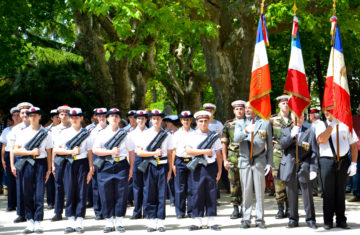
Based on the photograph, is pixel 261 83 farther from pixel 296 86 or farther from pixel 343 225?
pixel 343 225

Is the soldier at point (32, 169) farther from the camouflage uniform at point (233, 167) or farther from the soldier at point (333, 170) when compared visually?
the soldier at point (333, 170)

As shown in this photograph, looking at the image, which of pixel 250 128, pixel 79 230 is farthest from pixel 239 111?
pixel 79 230

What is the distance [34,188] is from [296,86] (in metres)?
4.95

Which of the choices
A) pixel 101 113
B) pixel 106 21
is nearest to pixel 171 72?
pixel 106 21

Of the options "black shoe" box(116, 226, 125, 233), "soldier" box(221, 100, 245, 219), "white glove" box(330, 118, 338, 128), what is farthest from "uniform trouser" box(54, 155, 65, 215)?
"white glove" box(330, 118, 338, 128)

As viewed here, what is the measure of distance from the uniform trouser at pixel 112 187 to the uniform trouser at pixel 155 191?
41 centimetres

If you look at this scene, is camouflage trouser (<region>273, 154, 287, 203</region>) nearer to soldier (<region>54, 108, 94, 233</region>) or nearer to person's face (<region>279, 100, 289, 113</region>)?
person's face (<region>279, 100, 289, 113</region>)

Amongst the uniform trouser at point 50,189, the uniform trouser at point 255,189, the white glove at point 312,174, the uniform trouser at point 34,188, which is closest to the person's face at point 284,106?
the uniform trouser at point 255,189

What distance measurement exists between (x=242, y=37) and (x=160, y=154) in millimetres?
6833

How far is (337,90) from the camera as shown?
944cm

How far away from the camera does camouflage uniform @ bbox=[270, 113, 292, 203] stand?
10250 millimetres

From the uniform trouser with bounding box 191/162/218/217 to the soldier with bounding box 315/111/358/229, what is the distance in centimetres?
189

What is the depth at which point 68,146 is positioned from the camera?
9.54 meters

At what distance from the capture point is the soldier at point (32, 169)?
9.40 metres
